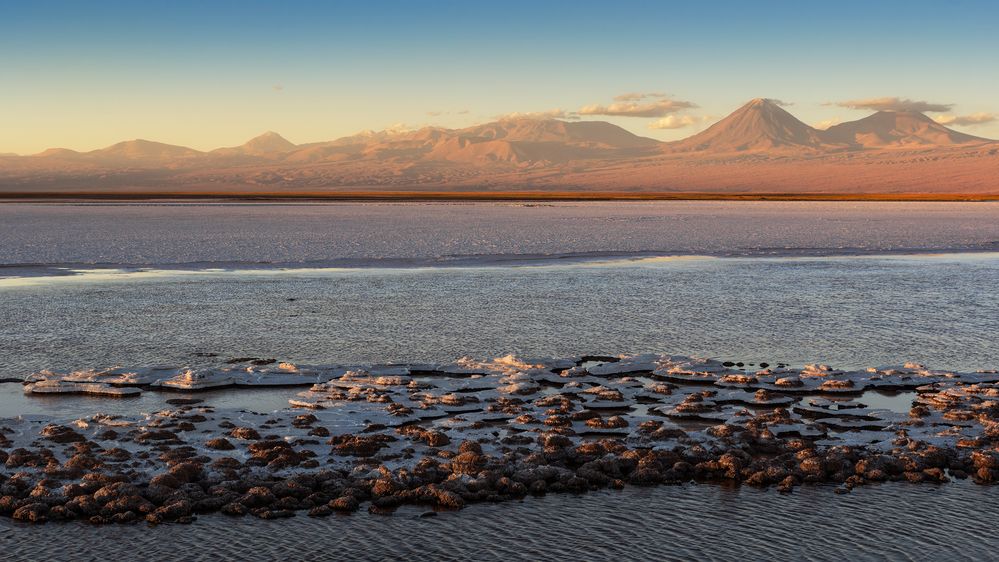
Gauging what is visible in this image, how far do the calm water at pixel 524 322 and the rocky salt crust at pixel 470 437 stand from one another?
0.34m

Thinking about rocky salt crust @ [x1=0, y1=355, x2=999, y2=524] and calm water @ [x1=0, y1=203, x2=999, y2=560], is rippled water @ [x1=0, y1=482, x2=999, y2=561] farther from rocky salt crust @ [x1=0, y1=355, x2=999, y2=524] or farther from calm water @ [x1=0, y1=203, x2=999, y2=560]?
rocky salt crust @ [x1=0, y1=355, x2=999, y2=524]

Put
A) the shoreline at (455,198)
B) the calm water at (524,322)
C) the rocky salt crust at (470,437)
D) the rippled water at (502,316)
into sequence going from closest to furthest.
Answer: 1. the calm water at (524,322)
2. the rocky salt crust at (470,437)
3. the rippled water at (502,316)
4. the shoreline at (455,198)

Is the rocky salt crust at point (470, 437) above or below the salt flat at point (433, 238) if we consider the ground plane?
above

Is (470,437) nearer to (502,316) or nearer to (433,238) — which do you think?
(502,316)

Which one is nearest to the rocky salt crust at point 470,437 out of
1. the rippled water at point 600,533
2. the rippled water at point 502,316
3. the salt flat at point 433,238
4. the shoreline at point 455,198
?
the rippled water at point 600,533

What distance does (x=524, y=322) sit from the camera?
17.4m

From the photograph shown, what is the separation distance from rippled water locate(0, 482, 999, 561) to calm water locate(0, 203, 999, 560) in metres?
0.02

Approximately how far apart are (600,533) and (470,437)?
2.60m

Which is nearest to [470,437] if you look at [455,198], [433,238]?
[433,238]

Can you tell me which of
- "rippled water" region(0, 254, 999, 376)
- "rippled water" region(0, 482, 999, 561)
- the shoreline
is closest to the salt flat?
"rippled water" region(0, 254, 999, 376)

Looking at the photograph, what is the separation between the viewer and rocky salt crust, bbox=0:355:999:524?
8742mm

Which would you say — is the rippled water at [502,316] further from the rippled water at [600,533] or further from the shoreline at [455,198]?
the shoreline at [455,198]

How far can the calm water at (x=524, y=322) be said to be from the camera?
25.9ft

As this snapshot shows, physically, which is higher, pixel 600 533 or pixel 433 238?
pixel 600 533
